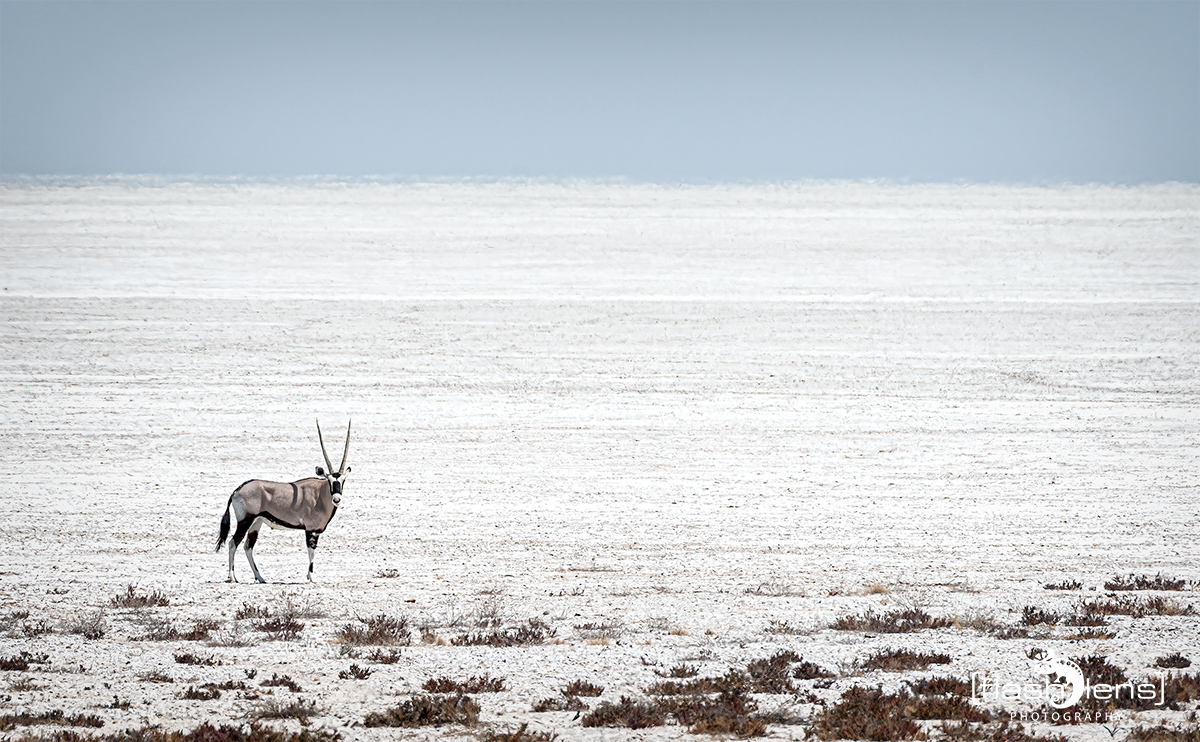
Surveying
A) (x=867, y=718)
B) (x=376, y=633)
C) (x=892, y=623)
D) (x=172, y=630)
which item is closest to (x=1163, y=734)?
(x=867, y=718)

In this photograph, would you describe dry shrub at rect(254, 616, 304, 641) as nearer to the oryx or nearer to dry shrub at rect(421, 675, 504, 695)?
the oryx

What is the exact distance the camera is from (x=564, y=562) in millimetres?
12383

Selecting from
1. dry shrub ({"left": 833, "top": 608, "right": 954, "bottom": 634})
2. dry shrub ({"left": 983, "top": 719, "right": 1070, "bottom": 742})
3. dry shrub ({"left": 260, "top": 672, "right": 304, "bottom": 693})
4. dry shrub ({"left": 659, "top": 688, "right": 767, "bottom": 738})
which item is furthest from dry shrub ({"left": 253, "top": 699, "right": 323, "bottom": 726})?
dry shrub ({"left": 833, "top": 608, "right": 954, "bottom": 634})

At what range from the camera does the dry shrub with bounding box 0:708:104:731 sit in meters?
6.79

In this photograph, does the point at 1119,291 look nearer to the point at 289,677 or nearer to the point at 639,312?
the point at 639,312

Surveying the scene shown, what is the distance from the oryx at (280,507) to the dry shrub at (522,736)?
4402 millimetres

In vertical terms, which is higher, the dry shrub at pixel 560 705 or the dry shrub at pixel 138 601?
the dry shrub at pixel 138 601

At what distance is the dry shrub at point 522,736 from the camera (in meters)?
6.66

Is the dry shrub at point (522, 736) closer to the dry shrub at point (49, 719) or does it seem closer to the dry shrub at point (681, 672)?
the dry shrub at point (681, 672)

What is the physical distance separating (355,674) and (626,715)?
2068 millimetres

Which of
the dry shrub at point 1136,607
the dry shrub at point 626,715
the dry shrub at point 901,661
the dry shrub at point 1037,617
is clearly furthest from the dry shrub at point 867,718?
the dry shrub at point 1136,607

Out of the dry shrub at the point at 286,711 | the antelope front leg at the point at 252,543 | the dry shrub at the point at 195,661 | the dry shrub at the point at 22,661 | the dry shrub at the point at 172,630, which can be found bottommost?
the dry shrub at the point at 286,711

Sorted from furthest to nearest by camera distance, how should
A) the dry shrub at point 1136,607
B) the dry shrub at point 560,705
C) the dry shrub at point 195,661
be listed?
the dry shrub at point 1136,607
the dry shrub at point 195,661
the dry shrub at point 560,705

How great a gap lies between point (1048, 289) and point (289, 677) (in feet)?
97.4
